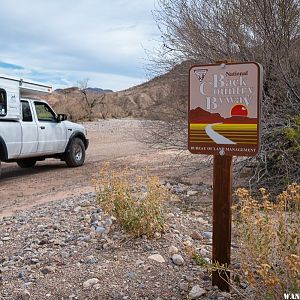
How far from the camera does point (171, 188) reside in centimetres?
892

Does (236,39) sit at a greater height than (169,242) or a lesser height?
greater

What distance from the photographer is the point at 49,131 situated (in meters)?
12.7

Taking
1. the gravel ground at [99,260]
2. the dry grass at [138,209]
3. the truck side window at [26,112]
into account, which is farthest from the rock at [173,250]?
the truck side window at [26,112]

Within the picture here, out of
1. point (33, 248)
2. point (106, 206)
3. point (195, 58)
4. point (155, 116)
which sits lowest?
point (33, 248)

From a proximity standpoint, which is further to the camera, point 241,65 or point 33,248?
point 33,248

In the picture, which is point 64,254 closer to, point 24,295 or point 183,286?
point 24,295

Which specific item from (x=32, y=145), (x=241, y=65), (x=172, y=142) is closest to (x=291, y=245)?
(x=241, y=65)

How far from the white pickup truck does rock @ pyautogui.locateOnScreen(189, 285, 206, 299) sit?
8.07 meters

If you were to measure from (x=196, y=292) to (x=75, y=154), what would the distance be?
10279 millimetres

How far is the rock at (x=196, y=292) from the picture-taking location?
12.6 ft

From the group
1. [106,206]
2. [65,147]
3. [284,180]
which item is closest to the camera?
[106,206]

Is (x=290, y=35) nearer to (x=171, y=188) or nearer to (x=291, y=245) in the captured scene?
(x=171, y=188)

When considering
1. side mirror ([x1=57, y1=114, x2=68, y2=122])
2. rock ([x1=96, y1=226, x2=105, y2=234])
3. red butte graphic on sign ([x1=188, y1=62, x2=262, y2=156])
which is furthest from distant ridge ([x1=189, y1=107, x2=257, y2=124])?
side mirror ([x1=57, y1=114, x2=68, y2=122])

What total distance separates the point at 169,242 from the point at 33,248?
1529 mm
